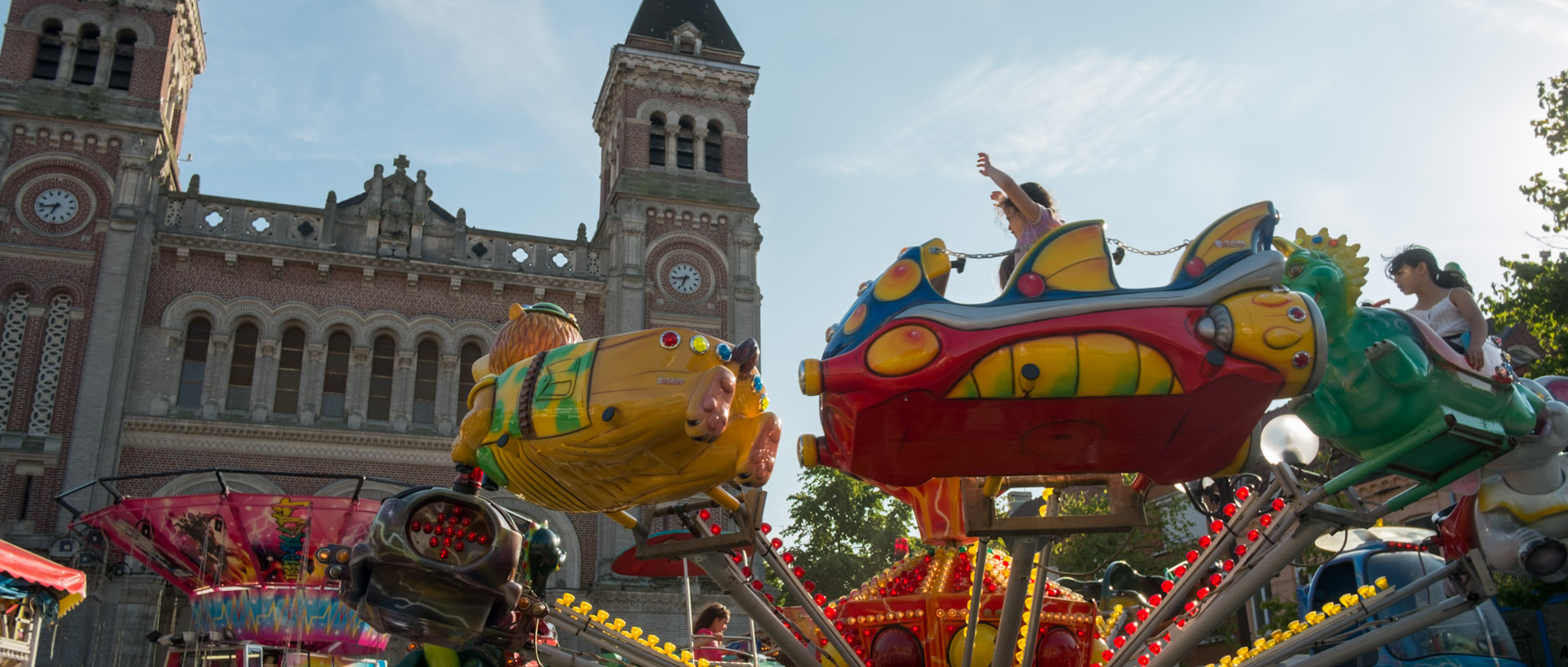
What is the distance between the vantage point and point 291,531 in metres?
14.9

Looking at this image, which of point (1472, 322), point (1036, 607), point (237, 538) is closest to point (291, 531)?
point (237, 538)

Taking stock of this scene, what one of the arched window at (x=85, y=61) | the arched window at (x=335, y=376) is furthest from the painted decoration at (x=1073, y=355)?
the arched window at (x=85, y=61)

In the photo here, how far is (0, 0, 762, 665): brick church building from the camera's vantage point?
22.0 m

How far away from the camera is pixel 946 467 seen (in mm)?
4891

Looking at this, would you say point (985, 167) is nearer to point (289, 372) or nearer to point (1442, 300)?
point (1442, 300)

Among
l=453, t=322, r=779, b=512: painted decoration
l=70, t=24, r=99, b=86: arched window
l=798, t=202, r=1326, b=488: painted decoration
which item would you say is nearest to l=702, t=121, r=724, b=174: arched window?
l=70, t=24, r=99, b=86: arched window

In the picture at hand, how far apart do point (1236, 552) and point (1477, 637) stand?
459cm

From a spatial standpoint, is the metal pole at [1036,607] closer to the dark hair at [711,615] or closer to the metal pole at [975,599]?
the metal pole at [975,599]

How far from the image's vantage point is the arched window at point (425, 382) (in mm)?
24547

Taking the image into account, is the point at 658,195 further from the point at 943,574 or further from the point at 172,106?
the point at 943,574

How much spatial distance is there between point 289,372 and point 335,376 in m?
0.86

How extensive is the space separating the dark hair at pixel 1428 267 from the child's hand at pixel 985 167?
2293 millimetres

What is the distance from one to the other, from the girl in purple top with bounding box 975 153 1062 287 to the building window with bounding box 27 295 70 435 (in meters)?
21.7

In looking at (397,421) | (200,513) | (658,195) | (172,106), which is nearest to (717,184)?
(658,195)
